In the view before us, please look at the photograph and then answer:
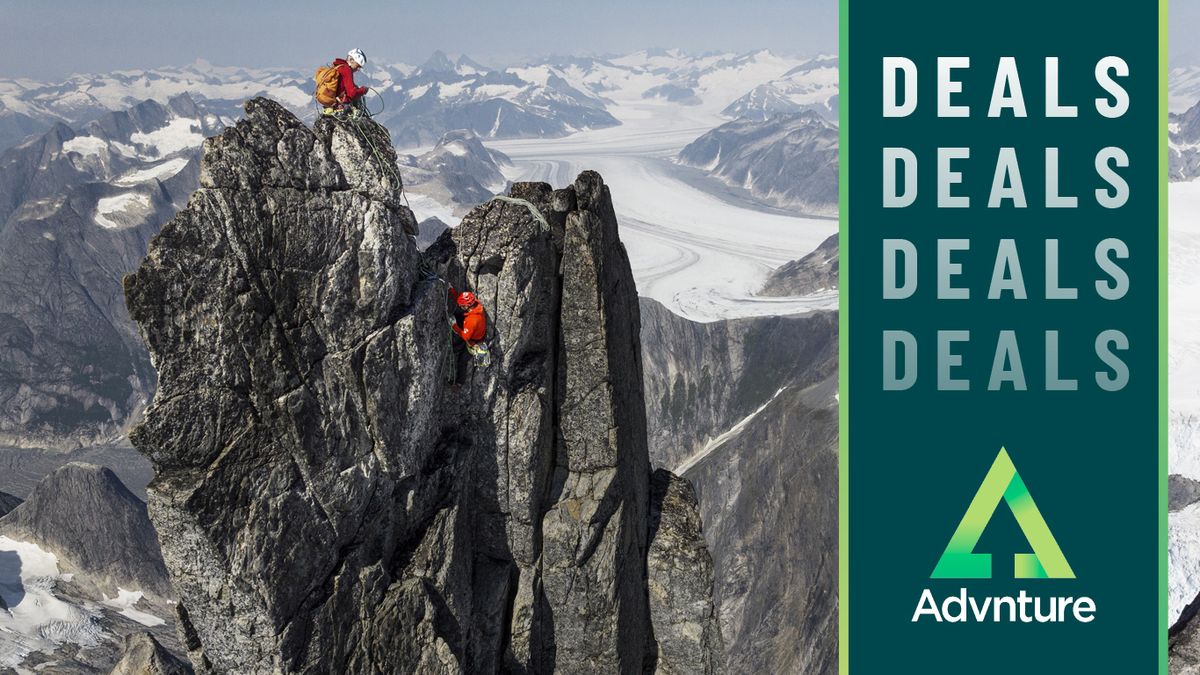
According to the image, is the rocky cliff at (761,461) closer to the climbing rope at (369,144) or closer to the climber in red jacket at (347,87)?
the climbing rope at (369,144)

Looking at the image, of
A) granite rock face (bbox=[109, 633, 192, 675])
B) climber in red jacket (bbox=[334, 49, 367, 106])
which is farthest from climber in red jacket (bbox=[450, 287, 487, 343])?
granite rock face (bbox=[109, 633, 192, 675])

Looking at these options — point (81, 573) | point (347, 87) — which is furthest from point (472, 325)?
point (81, 573)

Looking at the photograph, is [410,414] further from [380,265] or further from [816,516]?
[816,516]

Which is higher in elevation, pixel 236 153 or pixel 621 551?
pixel 236 153

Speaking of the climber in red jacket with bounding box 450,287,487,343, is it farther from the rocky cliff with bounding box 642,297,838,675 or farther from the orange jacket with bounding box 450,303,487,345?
the rocky cliff with bounding box 642,297,838,675

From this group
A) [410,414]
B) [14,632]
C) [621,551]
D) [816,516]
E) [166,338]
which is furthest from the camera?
[816,516]

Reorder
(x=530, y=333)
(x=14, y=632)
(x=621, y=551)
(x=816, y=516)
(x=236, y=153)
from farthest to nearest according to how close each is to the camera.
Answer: (x=816, y=516), (x=14, y=632), (x=621, y=551), (x=530, y=333), (x=236, y=153)

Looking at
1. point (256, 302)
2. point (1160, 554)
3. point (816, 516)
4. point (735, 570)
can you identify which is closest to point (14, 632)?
point (735, 570)

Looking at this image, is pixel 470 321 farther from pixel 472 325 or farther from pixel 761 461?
pixel 761 461
